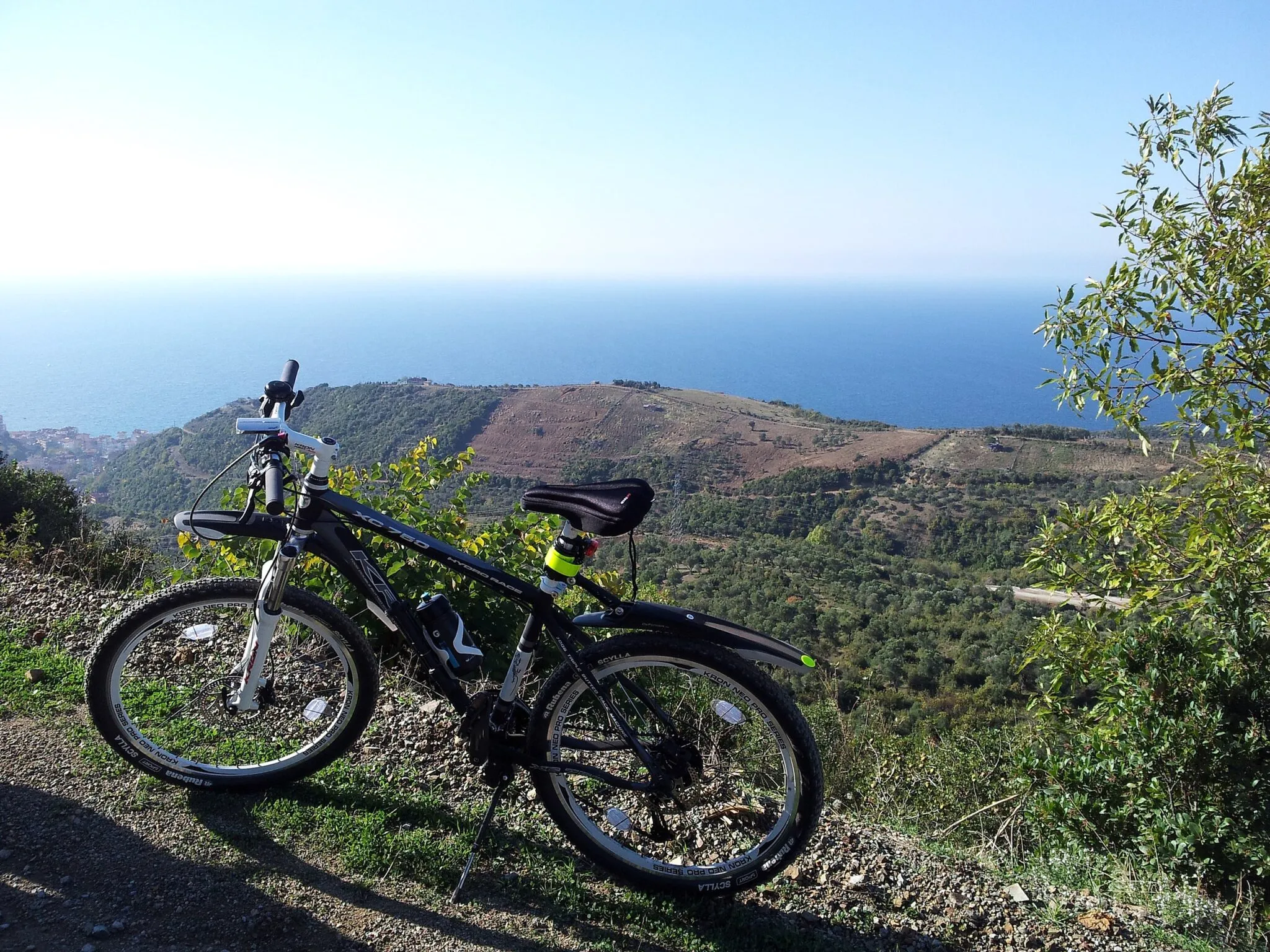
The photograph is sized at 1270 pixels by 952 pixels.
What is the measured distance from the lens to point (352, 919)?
2.33 meters

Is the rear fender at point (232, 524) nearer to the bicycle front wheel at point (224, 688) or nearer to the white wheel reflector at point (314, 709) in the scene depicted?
the bicycle front wheel at point (224, 688)

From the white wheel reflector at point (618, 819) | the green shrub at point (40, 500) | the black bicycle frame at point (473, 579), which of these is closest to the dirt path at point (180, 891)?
the white wheel reflector at point (618, 819)

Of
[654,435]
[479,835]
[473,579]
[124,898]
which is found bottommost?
[124,898]

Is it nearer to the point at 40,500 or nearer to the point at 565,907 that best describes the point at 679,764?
the point at 565,907

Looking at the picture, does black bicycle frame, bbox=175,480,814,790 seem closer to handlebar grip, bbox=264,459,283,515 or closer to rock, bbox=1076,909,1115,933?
handlebar grip, bbox=264,459,283,515

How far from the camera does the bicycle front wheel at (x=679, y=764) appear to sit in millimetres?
2387

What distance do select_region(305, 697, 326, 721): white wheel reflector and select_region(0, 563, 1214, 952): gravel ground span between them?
0.39m

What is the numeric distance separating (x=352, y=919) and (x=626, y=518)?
1538mm

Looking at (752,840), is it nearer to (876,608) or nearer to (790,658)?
(790,658)

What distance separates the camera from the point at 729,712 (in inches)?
96.6

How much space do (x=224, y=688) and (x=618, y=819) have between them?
166cm

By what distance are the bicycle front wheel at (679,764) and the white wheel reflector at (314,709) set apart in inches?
37.3

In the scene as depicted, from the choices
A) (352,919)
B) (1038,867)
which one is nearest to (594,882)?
(352,919)

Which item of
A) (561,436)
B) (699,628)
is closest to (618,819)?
(699,628)
